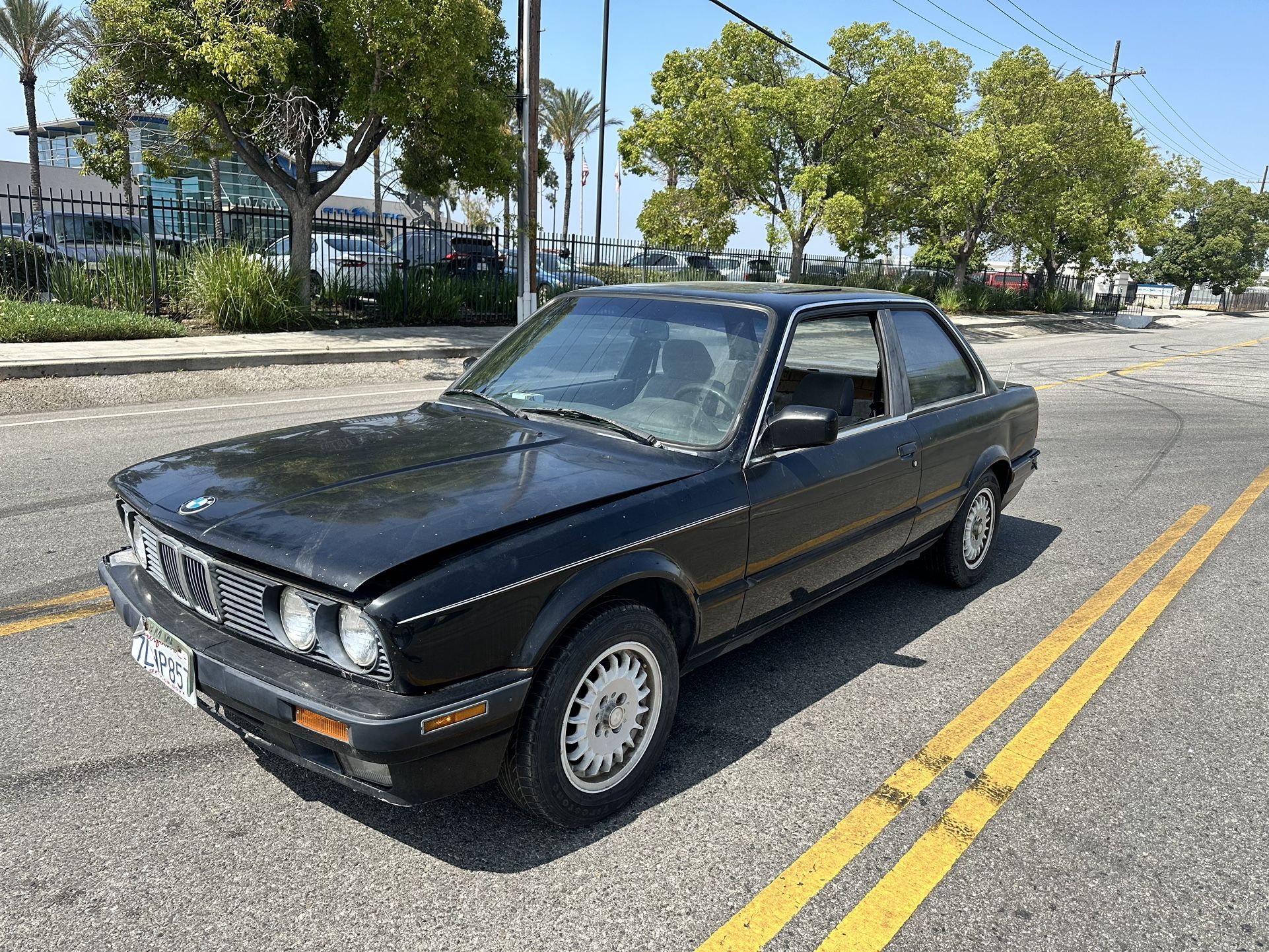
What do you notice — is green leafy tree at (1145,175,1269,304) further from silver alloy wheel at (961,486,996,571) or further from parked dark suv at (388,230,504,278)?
silver alloy wheel at (961,486,996,571)

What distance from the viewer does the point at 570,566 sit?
104 inches

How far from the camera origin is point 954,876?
2713 millimetres

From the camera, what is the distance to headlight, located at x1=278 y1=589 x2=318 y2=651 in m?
2.48

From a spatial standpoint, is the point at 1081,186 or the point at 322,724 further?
the point at 1081,186

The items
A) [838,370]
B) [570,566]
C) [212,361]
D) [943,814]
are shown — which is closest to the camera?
[570,566]

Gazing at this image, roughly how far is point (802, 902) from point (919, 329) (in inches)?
118

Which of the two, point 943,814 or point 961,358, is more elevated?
point 961,358

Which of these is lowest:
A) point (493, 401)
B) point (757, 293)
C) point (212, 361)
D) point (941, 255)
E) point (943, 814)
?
point (943, 814)

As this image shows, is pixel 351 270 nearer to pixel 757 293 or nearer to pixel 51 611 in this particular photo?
pixel 51 611

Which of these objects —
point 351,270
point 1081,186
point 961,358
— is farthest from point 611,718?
point 1081,186

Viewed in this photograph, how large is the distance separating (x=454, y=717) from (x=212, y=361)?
11112 mm

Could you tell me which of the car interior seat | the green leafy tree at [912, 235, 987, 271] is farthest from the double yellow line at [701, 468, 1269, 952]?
the green leafy tree at [912, 235, 987, 271]

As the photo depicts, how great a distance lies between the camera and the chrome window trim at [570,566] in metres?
2.35

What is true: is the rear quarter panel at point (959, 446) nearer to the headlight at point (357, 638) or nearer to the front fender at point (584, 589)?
the front fender at point (584, 589)
